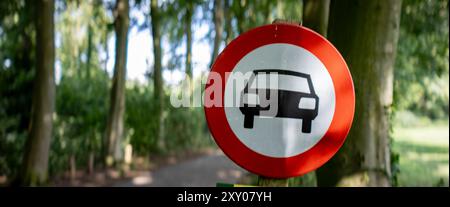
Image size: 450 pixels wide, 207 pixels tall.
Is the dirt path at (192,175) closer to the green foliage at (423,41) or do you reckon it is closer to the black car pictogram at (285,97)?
the green foliage at (423,41)

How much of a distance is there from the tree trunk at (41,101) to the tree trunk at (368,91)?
766 centimetres

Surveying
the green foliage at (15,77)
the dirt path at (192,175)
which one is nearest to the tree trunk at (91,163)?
the dirt path at (192,175)

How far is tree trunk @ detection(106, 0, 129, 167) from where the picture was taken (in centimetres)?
1356

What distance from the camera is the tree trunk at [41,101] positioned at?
9.62 metres

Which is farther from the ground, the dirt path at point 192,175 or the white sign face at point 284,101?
the white sign face at point 284,101

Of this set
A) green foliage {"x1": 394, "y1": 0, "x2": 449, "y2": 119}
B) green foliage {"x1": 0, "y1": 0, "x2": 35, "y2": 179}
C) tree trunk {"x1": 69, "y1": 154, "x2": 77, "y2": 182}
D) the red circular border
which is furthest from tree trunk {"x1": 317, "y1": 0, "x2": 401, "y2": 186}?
green foliage {"x1": 0, "y1": 0, "x2": 35, "y2": 179}

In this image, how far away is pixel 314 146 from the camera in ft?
6.11

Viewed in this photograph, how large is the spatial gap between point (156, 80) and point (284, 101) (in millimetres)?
15633

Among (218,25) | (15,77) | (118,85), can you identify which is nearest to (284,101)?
(15,77)

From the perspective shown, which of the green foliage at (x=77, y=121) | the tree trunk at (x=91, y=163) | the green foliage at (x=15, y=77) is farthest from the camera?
the tree trunk at (x=91, y=163)

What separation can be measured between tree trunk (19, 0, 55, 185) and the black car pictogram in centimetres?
870
